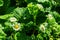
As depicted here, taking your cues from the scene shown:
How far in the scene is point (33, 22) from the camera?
11.0ft

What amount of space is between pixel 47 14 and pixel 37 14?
0.68 ft

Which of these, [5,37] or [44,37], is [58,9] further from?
[5,37]

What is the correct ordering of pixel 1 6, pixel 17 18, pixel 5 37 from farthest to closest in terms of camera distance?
1. pixel 1 6
2. pixel 17 18
3. pixel 5 37

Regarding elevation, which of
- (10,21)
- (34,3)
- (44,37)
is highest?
(34,3)

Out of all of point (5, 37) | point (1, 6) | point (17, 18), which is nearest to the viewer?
point (5, 37)

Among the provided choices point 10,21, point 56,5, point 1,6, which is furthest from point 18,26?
point 56,5

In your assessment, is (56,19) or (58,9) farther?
(58,9)

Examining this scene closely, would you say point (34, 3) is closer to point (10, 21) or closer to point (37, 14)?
point (37, 14)

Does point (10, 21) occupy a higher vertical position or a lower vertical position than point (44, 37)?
higher

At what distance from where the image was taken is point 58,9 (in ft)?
12.9

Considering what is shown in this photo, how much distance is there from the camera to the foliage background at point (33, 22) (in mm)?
3213

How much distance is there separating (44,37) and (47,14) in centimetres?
49

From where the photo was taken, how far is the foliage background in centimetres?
321

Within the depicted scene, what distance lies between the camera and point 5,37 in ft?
10.3
